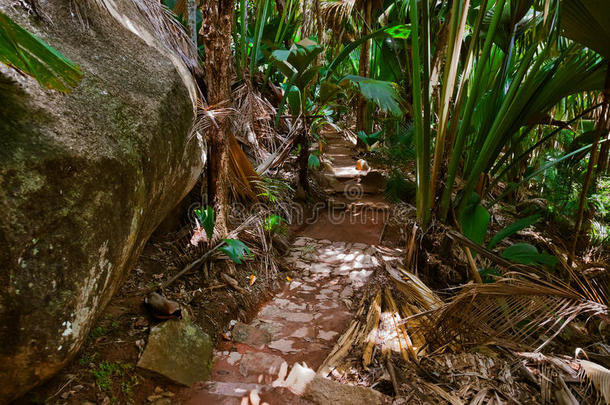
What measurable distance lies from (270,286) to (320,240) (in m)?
1.11

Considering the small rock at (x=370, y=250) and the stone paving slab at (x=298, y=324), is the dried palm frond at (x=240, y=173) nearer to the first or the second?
the stone paving slab at (x=298, y=324)

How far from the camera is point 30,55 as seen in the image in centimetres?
70

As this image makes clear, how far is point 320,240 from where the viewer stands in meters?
3.77

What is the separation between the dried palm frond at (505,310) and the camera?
1401 millimetres

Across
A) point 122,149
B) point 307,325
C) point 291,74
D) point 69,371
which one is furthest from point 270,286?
point 291,74

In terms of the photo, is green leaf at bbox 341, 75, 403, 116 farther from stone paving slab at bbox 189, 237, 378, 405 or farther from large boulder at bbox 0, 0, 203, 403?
large boulder at bbox 0, 0, 203, 403

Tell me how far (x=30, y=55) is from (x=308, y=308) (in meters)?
2.26

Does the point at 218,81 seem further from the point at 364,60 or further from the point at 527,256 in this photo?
the point at 364,60

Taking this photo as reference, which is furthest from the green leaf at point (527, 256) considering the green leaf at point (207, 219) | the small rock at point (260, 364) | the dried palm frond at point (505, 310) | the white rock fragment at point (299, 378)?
the green leaf at point (207, 219)

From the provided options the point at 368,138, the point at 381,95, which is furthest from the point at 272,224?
the point at 368,138

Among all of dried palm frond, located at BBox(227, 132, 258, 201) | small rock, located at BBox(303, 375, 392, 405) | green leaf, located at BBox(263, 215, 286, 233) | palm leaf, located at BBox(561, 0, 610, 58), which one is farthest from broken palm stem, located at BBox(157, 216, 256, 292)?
palm leaf, located at BBox(561, 0, 610, 58)

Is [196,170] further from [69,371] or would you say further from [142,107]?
[69,371]

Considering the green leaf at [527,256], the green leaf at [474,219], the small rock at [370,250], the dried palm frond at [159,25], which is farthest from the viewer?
the small rock at [370,250]

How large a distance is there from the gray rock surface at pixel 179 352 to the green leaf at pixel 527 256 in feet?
7.04
